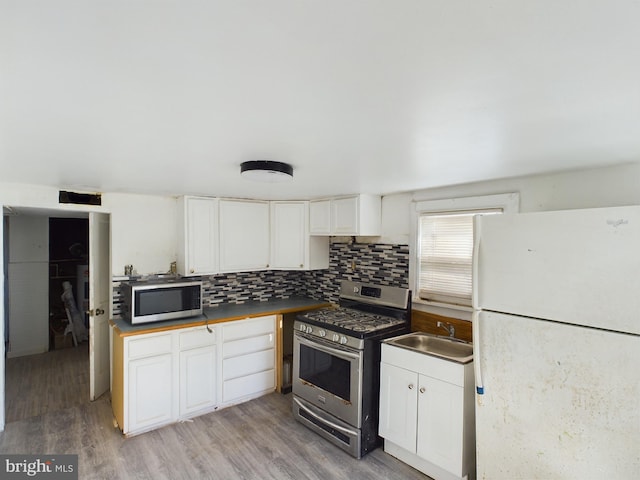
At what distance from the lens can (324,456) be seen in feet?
8.53

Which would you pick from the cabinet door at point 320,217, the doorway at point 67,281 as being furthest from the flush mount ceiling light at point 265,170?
the doorway at point 67,281

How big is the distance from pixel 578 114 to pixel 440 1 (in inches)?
36.0

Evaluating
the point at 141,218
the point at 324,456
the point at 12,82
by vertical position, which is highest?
the point at 12,82

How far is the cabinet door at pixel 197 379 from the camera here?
309 centimetres

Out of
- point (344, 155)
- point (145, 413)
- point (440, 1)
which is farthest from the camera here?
point (145, 413)

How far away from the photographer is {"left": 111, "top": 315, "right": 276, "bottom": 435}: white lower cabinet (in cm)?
284

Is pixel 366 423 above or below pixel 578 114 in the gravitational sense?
below

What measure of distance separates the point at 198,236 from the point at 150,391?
1.47 metres

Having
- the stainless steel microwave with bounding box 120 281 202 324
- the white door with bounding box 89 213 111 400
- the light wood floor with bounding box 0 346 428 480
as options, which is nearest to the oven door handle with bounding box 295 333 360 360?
the light wood floor with bounding box 0 346 428 480

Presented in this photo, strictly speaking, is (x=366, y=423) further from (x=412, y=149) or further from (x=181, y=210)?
(x=181, y=210)

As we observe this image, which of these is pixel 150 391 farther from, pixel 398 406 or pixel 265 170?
pixel 265 170

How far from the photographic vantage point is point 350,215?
3.47 metres

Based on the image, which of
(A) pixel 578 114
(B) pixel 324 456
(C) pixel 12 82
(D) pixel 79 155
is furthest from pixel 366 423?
(C) pixel 12 82

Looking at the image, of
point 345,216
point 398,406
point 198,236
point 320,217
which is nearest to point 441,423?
point 398,406
